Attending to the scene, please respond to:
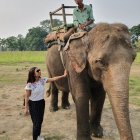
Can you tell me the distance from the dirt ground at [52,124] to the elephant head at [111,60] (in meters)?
2.14

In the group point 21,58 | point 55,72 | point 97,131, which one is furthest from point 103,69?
point 21,58

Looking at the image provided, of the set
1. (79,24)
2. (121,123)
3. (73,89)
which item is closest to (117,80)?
(121,123)

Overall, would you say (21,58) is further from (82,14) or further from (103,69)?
(103,69)

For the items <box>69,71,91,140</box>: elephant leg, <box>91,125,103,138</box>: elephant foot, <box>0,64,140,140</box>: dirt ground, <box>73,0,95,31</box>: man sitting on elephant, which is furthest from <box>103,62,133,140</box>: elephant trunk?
<box>0,64,140,140</box>: dirt ground

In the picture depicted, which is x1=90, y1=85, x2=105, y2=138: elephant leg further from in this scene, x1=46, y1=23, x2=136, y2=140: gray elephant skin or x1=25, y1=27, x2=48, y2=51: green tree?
x1=25, y1=27, x2=48, y2=51: green tree

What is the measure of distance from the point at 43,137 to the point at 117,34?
2.84 meters

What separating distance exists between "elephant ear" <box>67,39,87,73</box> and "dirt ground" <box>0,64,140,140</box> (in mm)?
2026

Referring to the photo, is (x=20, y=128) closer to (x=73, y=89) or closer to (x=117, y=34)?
(x=73, y=89)

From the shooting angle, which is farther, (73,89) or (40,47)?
(40,47)

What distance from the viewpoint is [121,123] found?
15.3ft

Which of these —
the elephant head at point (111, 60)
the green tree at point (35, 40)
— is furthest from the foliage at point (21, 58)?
the green tree at point (35, 40)

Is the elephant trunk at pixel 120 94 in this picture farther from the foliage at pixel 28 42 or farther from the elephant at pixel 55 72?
the foliage at pixel 28 42

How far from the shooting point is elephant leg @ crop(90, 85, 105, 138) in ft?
22.8

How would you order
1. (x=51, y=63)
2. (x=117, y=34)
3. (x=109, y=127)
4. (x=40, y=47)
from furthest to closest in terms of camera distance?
1. (x=40, y=47)
2. (x=51, y=63)
3. (x=109, y=127)
4. (x=117, y=34)
